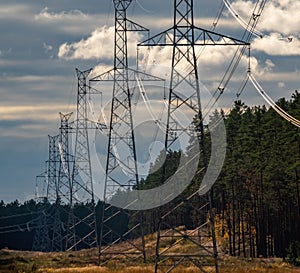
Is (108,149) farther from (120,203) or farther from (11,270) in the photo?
(120,203)

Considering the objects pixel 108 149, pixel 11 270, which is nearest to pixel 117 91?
pixel 108 149

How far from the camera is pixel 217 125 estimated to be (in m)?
111

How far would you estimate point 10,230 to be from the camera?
167125 mm

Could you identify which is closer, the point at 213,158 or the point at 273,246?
the point at 273,246

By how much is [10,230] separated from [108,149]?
4591 inches

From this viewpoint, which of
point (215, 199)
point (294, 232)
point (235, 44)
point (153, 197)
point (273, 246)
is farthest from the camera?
point (153, 197)

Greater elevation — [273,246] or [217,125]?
[217,125]

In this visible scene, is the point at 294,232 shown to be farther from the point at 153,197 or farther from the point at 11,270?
the point at 153,197

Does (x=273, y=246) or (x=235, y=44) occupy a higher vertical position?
(x=235, y=44)

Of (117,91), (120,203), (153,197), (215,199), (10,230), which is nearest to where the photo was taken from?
(117,91)

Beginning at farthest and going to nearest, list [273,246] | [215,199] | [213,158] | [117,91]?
[215,199], [213,158], [273,246], [117,91]

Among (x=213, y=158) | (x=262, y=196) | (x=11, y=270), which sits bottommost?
(x=11, y=270)

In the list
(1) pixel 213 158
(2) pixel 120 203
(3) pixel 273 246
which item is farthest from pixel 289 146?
(2) pixel 120 203

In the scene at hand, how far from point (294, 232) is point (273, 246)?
45.5 feet
